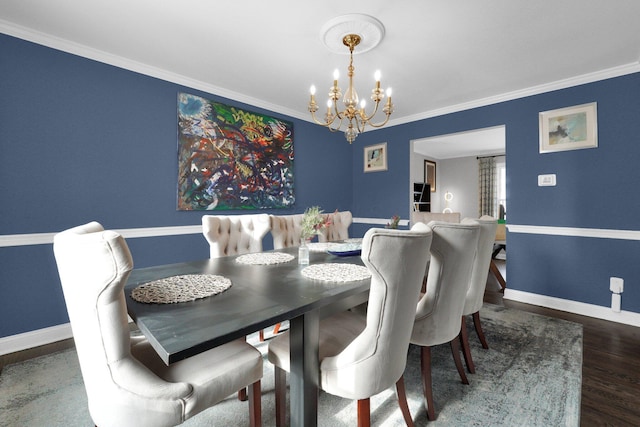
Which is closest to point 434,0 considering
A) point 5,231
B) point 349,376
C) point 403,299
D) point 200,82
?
point 403,299

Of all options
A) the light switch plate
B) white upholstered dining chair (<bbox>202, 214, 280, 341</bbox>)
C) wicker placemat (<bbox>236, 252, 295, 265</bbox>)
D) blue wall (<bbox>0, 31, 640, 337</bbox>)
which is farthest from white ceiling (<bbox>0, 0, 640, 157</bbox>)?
wicker placemat (<bbox>236, 252, 295, 265</bbox>)

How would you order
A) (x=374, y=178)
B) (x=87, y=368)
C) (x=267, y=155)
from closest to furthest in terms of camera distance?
(x=87, y=368) < (x=267, y=155) < (x=374, y=178)

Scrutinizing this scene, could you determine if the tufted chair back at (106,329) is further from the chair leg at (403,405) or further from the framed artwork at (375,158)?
the framed artwork at (375,158)

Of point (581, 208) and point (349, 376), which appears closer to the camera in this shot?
point (349, 376)

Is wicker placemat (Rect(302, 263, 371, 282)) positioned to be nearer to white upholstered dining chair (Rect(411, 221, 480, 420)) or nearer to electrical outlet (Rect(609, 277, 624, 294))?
white upholstered dining chair (Rect(411, 221, 480, 420))

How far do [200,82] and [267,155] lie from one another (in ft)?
3.65

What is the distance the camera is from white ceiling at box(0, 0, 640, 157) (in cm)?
194

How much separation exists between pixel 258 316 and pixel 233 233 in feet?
5.03

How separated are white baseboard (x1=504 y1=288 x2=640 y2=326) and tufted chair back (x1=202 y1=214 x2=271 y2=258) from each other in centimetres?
310

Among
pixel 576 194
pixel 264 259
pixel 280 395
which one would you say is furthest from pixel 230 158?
pixel 576 194

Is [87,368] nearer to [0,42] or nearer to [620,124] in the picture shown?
[0,42]

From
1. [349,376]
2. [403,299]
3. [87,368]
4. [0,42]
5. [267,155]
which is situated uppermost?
[0,42]

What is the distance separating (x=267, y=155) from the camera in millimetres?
3760

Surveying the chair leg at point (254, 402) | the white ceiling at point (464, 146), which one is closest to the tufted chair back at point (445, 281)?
the chair leg at point (254, 402)
